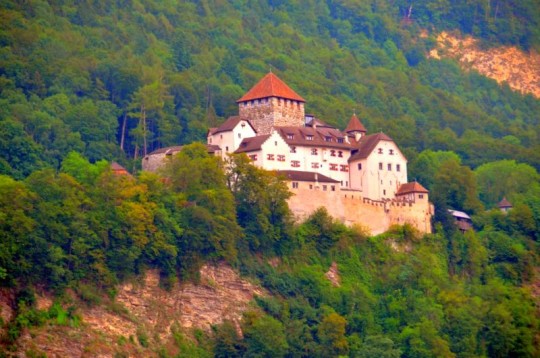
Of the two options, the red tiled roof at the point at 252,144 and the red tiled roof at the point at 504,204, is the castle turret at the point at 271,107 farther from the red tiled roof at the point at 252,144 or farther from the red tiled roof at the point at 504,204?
the red tiled roof at the point at 504,204

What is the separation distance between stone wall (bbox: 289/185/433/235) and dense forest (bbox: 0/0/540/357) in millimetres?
697

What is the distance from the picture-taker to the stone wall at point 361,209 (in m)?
96.2

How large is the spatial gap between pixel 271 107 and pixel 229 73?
24764 millimetres

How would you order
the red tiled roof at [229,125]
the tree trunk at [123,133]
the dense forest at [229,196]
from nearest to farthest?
1. the dense forest at [229,196]
2. the red tiled roof at [229,125]
3. the tree trunk at [123,133]

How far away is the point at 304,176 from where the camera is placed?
3821 inches

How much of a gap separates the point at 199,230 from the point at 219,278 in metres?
2.92

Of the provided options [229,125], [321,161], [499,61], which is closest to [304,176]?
[321,161]

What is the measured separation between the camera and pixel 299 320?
90.9m

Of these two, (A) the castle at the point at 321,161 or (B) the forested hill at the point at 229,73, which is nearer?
(A) the castle at the point at 321,161

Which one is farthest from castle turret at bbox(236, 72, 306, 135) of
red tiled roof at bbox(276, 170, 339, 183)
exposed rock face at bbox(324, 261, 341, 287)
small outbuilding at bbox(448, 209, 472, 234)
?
small outbuilding at bbox(448, 209, 472, 234)

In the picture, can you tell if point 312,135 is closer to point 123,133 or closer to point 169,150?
point 169,150

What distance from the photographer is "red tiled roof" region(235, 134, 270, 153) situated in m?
97.7

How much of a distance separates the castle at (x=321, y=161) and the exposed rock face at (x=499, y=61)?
6095 centimetres

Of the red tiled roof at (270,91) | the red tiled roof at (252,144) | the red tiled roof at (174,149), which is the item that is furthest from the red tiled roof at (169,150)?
the red tiled roof at (270,91)
